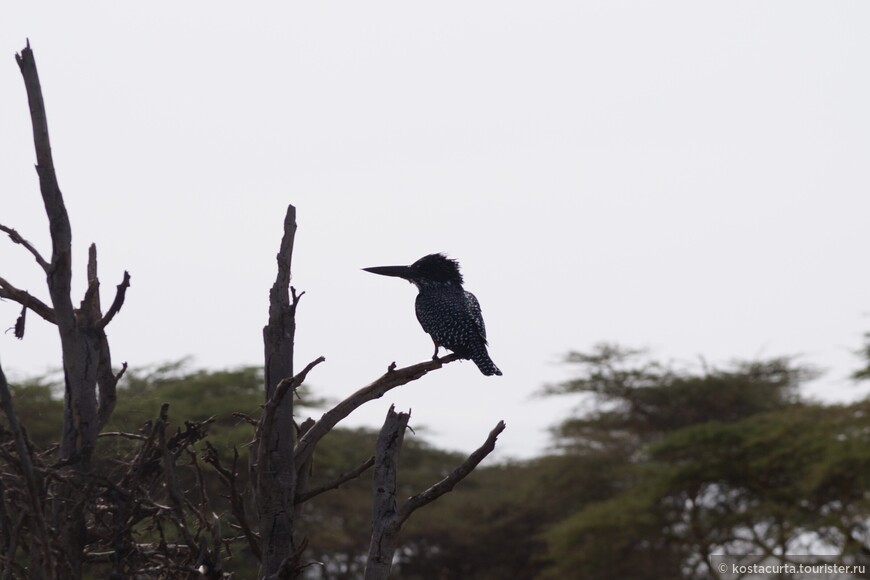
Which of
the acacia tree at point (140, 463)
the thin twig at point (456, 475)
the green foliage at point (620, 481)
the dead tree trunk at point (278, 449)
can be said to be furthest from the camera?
the green foliage at point (620, 481)

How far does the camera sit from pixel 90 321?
5488 millimetres

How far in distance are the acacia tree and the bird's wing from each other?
8.88 feet

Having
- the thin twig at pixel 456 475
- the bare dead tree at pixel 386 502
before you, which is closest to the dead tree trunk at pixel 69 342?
the bare dead tree at pixel 386 502

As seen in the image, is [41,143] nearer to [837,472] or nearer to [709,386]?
[837,472]

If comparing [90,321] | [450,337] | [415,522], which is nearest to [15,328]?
[90,321]

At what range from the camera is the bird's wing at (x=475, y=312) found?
8631mm

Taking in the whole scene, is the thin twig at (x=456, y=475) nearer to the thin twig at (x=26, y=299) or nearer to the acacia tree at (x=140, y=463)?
the acacia tree at (x=140, y=463)

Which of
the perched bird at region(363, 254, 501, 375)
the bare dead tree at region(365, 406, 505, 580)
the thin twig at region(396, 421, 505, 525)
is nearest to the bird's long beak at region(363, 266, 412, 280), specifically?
the perched bird at region(363, 254, 501, 375)

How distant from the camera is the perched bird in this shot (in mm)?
8383

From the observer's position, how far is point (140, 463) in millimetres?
5406

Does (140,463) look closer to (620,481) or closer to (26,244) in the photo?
(26,244)

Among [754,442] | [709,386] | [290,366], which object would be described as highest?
[709,386]

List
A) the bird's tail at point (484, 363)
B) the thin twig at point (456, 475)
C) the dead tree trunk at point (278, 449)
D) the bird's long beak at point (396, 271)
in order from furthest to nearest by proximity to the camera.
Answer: the bird's long beak at point (396, 271), the bird's tail at point (484, 363), the dead tree trunk at point (278, 449), the thin twig at point (456, 475)

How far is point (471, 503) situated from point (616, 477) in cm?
501
